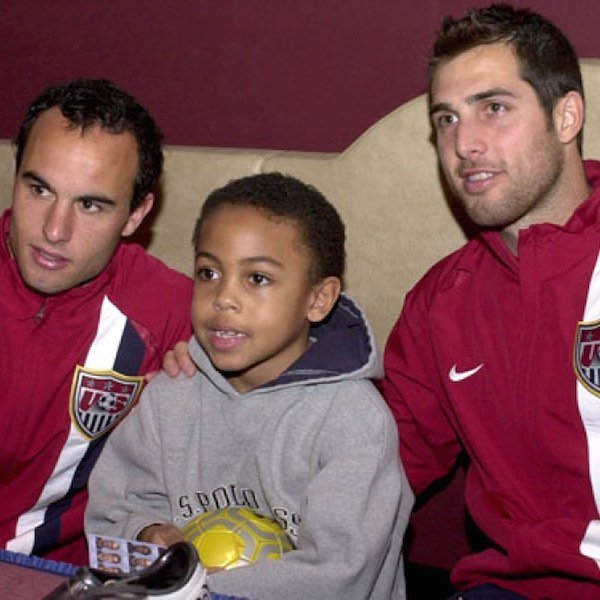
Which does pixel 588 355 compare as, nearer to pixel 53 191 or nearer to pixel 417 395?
pixel 417 395

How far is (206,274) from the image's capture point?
1670mm

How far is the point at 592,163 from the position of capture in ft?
5.68

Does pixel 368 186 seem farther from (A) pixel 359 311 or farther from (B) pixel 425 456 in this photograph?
(B) pixel 425 456

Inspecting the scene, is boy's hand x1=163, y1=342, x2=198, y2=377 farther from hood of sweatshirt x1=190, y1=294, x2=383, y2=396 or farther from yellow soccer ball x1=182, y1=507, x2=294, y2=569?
yellow soccer ball x1=182, y1=507, x2=294, y2=569

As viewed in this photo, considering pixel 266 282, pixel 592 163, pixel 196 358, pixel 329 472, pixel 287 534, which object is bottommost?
pixel 287 534

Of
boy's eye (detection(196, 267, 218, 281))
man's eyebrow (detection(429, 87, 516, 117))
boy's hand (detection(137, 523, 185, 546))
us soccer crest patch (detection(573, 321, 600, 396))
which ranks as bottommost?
boy's hand (detection(137, 523, 185, 546))

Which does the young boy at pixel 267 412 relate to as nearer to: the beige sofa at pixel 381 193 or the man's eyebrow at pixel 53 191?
the man's eyebrow at pixel 53 191

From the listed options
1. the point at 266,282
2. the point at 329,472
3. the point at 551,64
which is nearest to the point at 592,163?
the point at 551,64

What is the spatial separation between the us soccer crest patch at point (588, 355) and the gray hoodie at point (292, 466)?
32 cm

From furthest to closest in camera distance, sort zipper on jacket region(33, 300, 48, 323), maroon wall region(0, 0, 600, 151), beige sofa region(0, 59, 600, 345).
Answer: maroon wall region(0, 0, 600, 151)
beige sofa region(0, 59, 600, 345)
zipper on jacket region(33, 300, 48, 323)

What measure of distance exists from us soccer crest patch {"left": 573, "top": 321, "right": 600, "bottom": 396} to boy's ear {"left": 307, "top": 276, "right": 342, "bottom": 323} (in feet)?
1.42

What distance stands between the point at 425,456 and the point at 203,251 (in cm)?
60

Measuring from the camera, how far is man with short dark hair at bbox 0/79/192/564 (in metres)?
1.73

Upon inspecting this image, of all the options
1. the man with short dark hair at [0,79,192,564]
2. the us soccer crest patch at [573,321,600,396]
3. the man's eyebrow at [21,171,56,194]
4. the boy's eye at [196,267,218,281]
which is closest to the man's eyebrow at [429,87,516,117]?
the us soccer crest patch at [573,321,600,396]
